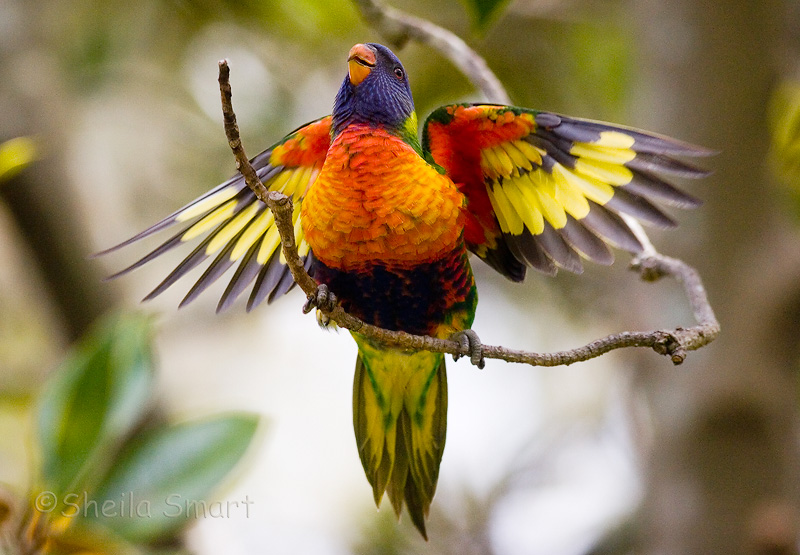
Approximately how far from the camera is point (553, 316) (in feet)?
15.8

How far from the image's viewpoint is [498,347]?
1.56 meters

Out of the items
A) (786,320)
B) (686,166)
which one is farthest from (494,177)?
(786,320)

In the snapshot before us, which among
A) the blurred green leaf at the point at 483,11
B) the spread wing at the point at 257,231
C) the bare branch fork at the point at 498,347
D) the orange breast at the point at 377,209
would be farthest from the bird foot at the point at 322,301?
the blurred green leaf at the point at 483,11

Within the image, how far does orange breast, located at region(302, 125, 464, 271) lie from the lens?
1758mm

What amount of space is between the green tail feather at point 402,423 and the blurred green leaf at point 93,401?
58cm

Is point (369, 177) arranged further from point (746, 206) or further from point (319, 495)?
point (319, 495)

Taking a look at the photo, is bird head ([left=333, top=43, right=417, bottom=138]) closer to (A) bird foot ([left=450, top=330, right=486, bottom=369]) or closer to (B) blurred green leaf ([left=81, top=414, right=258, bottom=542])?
(A) bird foot ([left=450, top=330, right=486, bottom=369])

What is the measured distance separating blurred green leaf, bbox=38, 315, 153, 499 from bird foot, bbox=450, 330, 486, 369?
808 mm

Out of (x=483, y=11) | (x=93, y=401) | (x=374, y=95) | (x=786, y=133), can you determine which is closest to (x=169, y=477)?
(x=93, y=401)

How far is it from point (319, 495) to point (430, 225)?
3919mm

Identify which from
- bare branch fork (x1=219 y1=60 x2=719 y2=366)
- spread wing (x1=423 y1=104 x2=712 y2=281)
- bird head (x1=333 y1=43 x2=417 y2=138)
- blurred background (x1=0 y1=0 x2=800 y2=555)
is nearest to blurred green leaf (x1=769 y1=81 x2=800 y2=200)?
blurred background (x1=0 y1=0 x2=800 y2=555)

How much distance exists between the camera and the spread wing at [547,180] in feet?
5.82

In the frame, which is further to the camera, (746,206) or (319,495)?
(319,495)

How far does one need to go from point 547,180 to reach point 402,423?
2.54 ft
